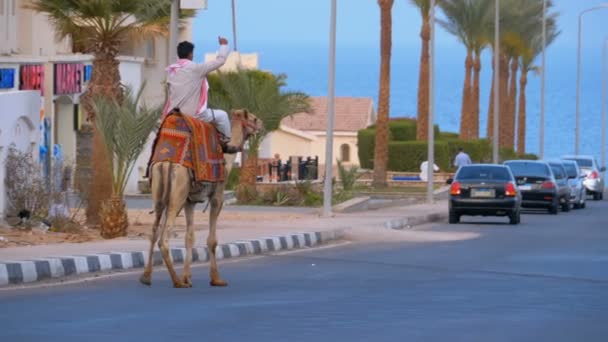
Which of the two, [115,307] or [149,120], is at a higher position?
[149,120]

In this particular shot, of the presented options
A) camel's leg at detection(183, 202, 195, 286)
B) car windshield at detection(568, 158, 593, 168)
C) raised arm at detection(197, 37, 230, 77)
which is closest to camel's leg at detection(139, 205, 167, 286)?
camel's leg at detection(183, 202, 195, 286)

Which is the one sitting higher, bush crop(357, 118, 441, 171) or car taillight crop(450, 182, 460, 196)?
bush crop(357, 118, 441, 171)

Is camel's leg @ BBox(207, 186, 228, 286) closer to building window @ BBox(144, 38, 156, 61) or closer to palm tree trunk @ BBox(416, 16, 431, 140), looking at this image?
building window @ BBox(144, 38, 156, 61)

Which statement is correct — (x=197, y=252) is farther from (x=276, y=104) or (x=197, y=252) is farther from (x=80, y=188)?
(x=276, y=104)

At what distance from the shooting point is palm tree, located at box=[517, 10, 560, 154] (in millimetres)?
91062

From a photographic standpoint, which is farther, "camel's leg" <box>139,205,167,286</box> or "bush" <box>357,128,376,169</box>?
"bush" <box>357,128,376,169</box>

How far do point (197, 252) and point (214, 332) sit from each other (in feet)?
28.7

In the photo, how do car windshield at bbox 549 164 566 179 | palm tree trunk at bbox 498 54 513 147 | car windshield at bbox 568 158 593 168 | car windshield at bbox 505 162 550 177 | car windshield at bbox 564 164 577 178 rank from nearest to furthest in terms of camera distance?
car windshield at bbox 505 162 550 177 → car windshield at bbox 549 164 566 179 → car windshield at bbox 564 164 577 178 → car windshield at bbox 568 158 593 168 → palm tree trunk at bbox 498 54 513 147

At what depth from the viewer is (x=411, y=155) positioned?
68.7m

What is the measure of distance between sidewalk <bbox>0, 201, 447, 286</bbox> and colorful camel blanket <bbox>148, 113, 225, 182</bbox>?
6.28ft

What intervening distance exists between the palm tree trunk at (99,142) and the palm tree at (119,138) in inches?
53.9

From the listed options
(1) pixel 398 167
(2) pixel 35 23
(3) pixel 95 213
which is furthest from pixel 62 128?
(1) pixel 398 167

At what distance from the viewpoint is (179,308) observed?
44.5 feet

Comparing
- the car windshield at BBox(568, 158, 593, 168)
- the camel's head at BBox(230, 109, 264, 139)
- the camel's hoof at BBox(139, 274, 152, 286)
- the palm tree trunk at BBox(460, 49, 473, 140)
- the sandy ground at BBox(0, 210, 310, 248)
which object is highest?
the palm tree trunk at BBox(460, 49, 473, 140)
